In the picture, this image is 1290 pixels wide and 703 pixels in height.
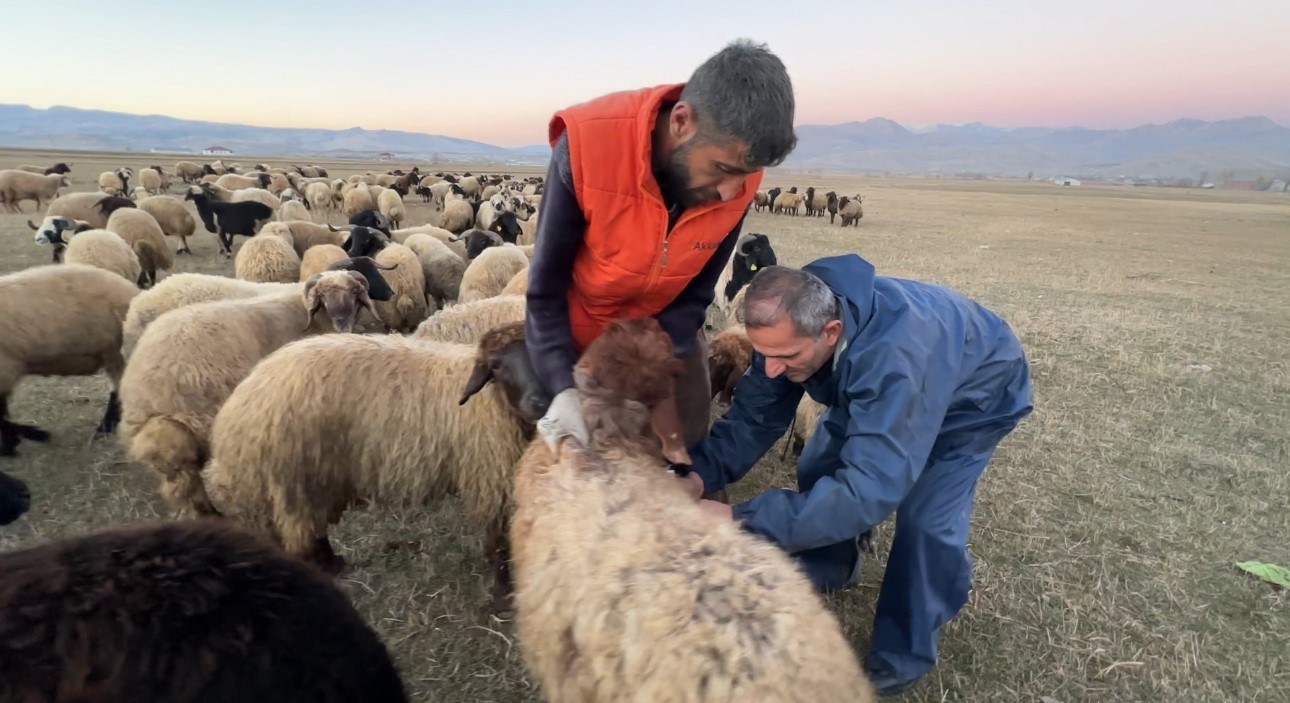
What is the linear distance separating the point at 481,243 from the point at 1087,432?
9443 millimetres

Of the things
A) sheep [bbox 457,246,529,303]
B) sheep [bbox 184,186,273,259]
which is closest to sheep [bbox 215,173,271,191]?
sheep [bbox 184,186,273,259]

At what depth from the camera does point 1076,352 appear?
29.3 ft

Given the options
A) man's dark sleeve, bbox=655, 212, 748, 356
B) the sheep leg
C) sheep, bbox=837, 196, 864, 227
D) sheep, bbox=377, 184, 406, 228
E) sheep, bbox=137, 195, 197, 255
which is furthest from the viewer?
sheep, bbox=837, 196, 864, 227

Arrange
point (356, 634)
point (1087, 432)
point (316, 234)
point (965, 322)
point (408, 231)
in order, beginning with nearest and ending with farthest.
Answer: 1. point (356, 634)
2. point (965, 322)
3. point (1087, 432)
4. point (316, 234)
5. point (408, 231)

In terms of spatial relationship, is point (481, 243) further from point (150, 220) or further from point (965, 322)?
point (965, 322)

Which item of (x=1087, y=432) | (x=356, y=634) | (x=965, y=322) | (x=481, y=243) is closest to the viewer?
(x=356, y=634)

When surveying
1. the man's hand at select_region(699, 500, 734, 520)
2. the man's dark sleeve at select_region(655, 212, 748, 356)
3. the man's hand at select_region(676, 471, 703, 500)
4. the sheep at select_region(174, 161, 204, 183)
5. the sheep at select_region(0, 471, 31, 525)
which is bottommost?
the sheep at select_region(0, 471, 31, 525)

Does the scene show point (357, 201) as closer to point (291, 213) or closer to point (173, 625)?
point (291, 213)

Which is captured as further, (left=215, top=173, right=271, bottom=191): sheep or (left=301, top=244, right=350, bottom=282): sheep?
(left=215, top=173, right=271, bottom=191): sheep

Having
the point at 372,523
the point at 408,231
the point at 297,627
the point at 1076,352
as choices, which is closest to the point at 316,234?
the point at 408,231

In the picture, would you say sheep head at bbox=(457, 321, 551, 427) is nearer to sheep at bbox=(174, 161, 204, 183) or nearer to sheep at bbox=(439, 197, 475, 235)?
sheep at bbox=(439, 197, 475, 235)

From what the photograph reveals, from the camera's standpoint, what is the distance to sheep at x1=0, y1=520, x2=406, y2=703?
4.87 feet

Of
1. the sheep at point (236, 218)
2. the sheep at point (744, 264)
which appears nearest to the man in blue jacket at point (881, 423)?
the sheep at point (744, 264)

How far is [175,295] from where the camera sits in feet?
18.6
